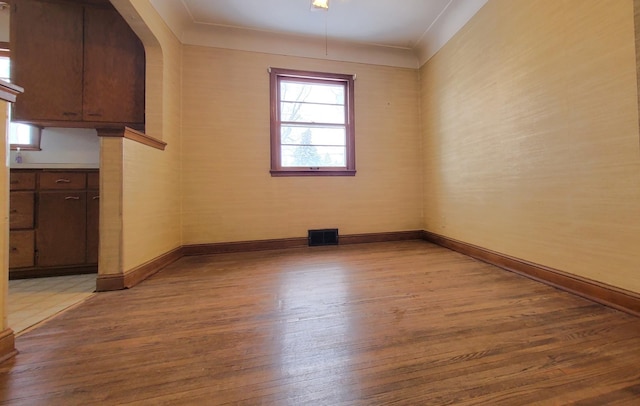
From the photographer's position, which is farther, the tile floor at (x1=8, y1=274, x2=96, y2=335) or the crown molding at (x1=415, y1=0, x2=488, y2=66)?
the crown molding at (x1=415, y1=0, x2=488, y2=66)

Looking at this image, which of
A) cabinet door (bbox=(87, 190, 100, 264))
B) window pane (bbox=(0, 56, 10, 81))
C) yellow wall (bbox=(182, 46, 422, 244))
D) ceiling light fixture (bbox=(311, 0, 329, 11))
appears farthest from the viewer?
yellow wall (bbox=(182, 46, 422, 244))

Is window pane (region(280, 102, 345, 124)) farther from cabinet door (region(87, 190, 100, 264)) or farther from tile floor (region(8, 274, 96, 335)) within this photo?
tile floor (region(8, 274, 96, 335))

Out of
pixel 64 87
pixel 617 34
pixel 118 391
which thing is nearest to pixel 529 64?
pixel 617 34

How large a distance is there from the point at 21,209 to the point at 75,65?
152 cm

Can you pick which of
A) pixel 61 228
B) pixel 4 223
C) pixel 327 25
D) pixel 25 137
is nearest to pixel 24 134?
pixel 25 137

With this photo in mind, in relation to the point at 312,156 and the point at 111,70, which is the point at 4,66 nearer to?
the point at 111,70

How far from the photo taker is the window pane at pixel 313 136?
337 centimetres

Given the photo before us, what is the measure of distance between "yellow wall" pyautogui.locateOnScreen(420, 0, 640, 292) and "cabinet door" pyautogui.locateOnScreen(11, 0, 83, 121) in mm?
4195

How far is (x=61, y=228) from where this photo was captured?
90.0 inches

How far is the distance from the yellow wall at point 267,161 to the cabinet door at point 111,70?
522mm

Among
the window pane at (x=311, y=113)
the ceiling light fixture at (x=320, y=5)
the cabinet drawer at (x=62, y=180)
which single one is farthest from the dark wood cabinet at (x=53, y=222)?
the ceiling light fixture at (x=320, y=5)

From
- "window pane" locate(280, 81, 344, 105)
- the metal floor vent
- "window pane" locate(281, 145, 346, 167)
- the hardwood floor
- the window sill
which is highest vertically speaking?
"window pane" locate(280, 81, 344, 105)

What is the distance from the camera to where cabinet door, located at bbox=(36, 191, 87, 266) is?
225 cm

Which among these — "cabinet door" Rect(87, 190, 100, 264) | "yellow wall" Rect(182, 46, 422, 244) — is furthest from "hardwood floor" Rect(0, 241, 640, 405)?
"yellow wall" Rect(182, 46, 422, 244)
